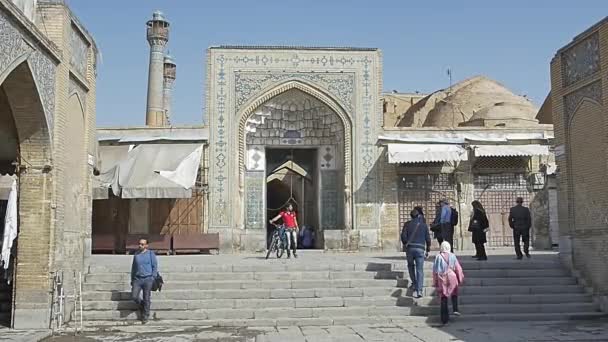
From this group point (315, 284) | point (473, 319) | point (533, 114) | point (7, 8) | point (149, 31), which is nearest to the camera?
point (7, 8)

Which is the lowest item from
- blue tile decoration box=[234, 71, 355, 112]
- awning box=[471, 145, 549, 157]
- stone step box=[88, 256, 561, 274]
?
stone step box=[88, 256, 561, 274]

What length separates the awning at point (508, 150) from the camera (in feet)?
67.8

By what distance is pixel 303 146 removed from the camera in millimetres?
22750

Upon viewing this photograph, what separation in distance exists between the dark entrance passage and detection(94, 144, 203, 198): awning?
3850 mm

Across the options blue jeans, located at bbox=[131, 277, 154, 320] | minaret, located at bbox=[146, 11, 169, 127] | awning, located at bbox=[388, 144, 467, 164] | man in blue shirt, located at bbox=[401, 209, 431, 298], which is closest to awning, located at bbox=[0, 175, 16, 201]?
→ blue jeans, located at bbox=[131, 277, 154, 320]

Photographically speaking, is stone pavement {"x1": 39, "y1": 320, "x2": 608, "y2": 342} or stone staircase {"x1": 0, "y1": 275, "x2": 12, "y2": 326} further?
stone staircase {"x1": 0, "y1": 275, "x2": 12, "y2": 326}

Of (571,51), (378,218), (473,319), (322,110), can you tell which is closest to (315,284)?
(473,319)

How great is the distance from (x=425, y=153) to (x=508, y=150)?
259 cm

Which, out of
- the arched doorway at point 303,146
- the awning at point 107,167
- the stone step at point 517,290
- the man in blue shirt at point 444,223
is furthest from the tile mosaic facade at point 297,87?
the stone step at point 517,290

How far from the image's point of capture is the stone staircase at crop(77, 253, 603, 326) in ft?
35.1

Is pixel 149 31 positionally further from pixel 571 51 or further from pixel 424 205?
pixel 571 51

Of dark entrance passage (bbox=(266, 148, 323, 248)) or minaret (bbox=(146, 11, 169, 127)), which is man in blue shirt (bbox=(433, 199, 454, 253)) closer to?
dark entrance passage (bbox=(266, 148, 323, 248))

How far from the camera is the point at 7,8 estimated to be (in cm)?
790

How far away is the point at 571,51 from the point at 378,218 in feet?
32.0
